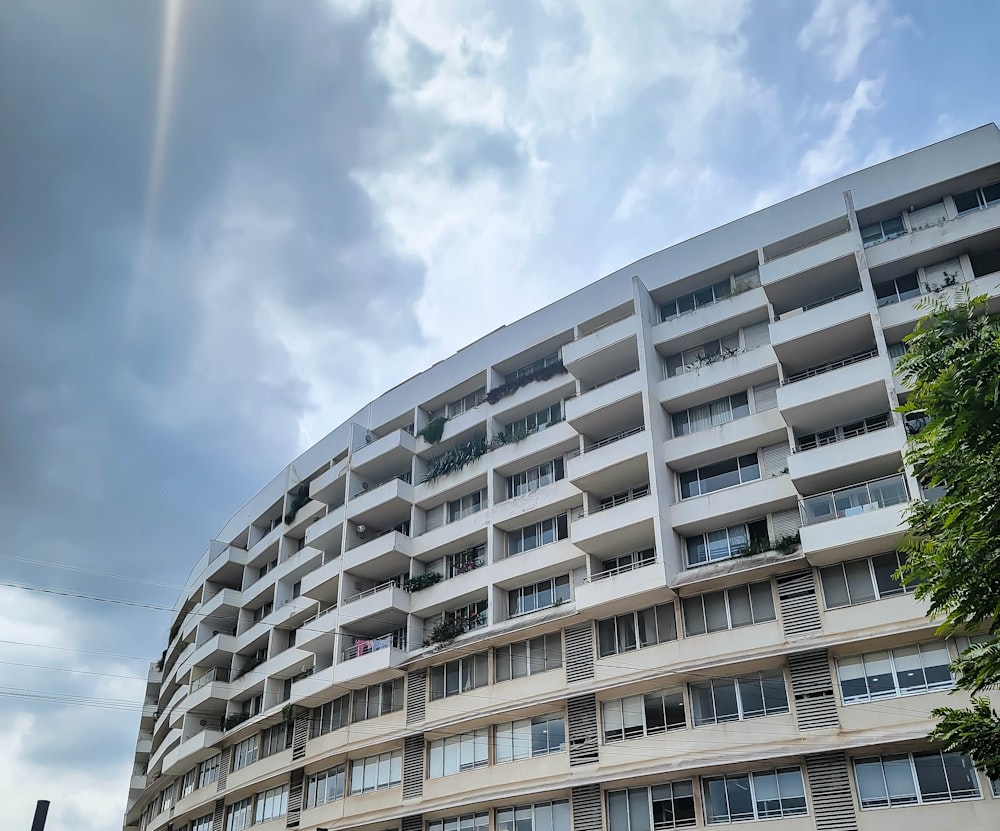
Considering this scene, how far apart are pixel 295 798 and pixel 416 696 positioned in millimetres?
9271

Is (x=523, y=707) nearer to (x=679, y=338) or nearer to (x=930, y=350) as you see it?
(x=679, y=338)

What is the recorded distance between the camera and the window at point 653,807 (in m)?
27.7

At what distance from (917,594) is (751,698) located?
15.0 metres

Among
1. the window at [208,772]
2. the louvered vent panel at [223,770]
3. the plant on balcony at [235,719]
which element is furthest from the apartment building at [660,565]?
the window at [208,772]

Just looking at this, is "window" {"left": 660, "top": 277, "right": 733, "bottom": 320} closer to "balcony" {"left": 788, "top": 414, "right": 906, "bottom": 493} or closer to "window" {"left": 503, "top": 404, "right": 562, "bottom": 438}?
"window" {"left": 503, "top": 404, "right": 562, "bottom": 438}

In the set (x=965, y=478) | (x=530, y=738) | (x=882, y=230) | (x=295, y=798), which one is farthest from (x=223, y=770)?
(x=965, y=478)

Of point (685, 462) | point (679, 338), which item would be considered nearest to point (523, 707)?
point (685, 462)

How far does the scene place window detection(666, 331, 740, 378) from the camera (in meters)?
33.8

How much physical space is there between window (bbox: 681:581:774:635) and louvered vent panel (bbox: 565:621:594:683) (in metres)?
3.66

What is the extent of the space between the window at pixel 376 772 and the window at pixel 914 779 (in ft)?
60.0

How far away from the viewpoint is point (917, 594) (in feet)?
45.8

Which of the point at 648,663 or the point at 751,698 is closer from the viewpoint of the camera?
the point at 751,698

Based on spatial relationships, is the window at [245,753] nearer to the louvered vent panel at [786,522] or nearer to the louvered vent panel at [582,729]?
the louvered vent panel at [582,729]

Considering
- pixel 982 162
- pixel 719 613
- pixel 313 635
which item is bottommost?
pixel 719 613
